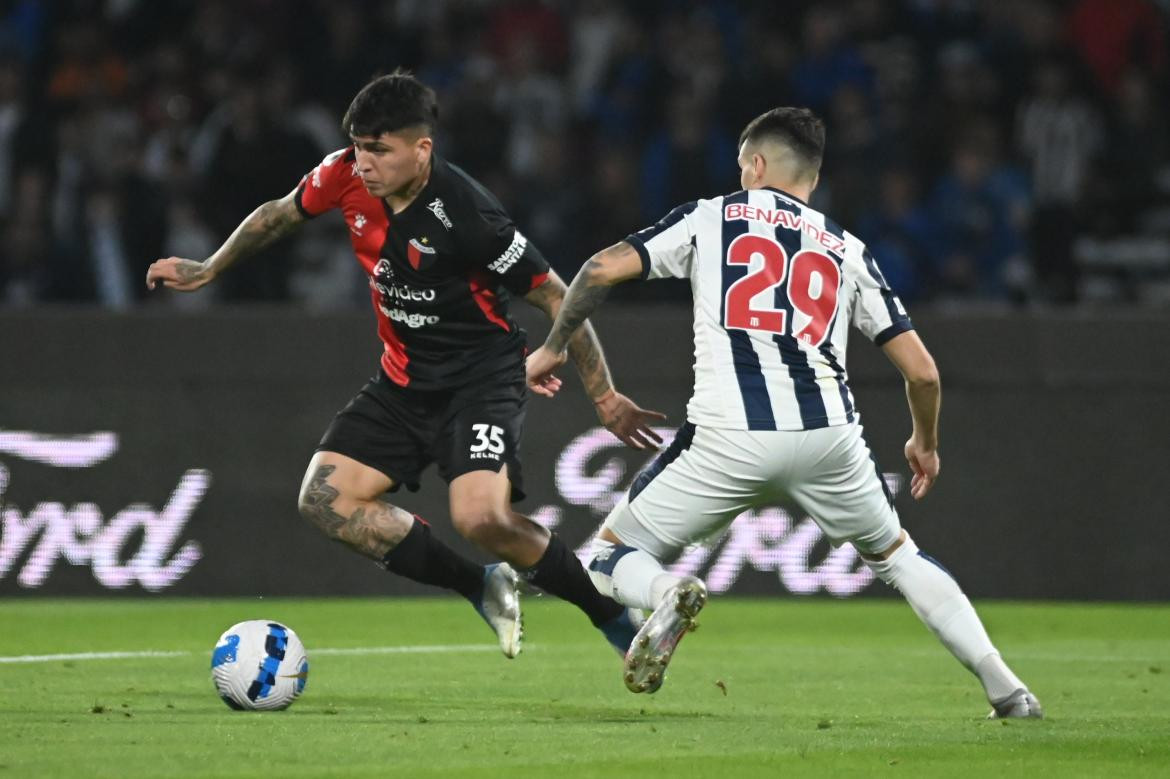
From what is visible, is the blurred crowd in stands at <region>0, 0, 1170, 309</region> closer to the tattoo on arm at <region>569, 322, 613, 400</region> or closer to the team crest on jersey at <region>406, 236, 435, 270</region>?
the team crest on jersey at <region>406, 236, 435, 270</region>

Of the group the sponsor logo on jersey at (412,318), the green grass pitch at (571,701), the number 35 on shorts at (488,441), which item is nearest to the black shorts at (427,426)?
the number 35 on shorts at (488,441)

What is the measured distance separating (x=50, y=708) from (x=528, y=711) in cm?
156

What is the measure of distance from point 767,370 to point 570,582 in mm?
1300

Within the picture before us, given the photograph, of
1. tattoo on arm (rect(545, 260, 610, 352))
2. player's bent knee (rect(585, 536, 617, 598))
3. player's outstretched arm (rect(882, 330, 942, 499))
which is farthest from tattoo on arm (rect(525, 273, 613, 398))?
player's outstretched arm (rect(882, 330, 942, 499))

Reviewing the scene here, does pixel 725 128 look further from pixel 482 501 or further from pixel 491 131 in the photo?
pixel 482 501

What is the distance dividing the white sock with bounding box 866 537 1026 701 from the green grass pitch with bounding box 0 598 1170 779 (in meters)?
0.18

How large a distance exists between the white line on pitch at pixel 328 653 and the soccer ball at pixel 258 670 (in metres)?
1.84

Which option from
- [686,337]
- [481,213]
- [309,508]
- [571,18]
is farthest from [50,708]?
[571,18]

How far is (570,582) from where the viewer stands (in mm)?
7137

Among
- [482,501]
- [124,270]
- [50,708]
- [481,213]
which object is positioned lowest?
[124,270]

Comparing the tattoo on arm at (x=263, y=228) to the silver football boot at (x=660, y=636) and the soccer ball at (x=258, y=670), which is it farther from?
the silver football boot at (x=660, y=636)

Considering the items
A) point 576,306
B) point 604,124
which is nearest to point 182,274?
point 576,306

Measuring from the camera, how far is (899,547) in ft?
21.5

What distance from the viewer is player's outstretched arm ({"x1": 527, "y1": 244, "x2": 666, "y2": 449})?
6.28m
